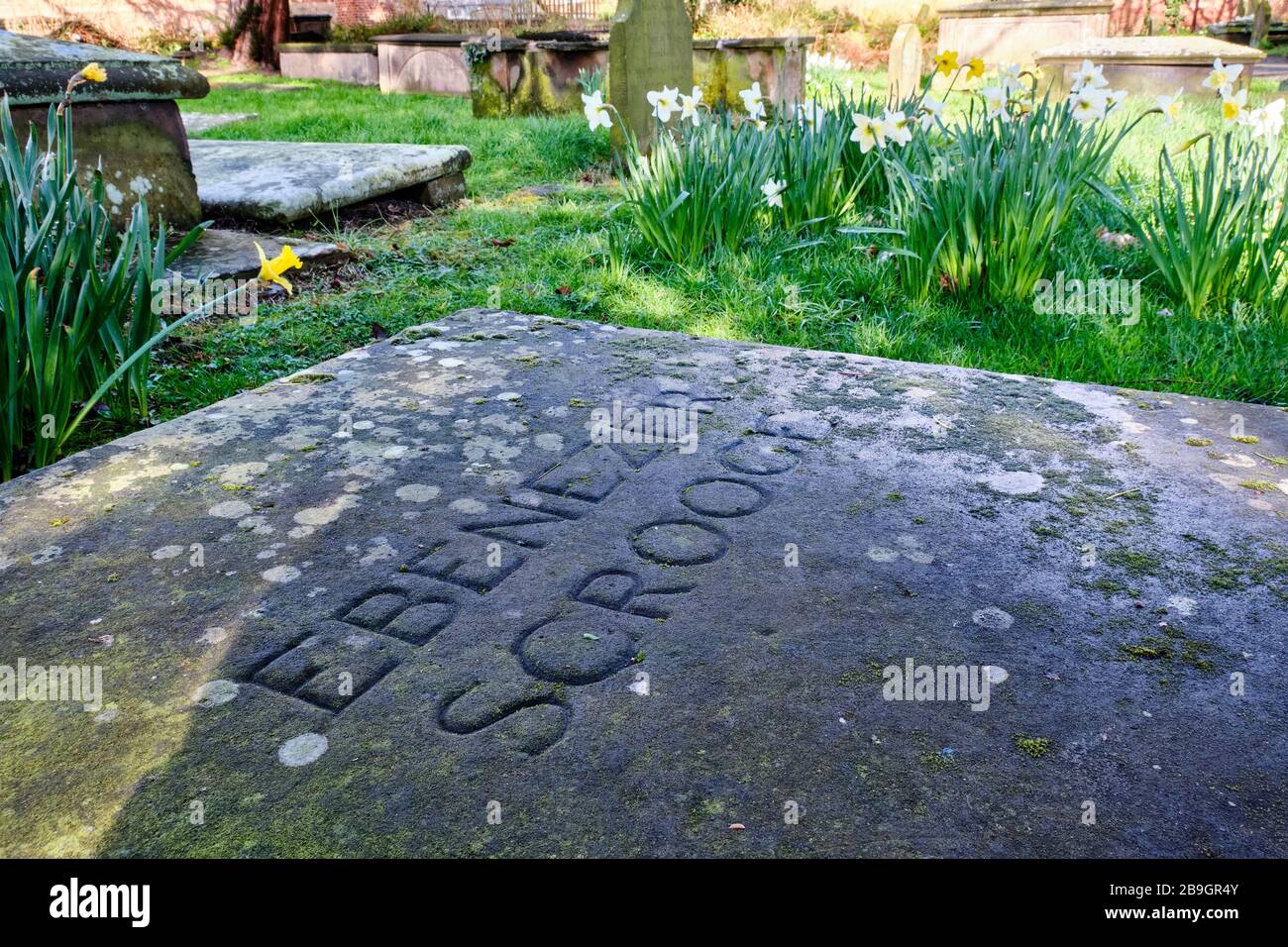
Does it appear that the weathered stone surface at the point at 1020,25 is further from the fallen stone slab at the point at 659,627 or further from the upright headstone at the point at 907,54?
the fallen stone slab at the point at 659,627

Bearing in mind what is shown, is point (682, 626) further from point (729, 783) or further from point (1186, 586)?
point (1186, 586)

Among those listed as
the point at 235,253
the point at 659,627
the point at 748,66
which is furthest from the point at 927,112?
the point at 748,66

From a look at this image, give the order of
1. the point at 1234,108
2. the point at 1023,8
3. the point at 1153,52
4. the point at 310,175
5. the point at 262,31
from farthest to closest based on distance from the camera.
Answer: the point at 262,31 → the point at 1023,8 → the point at 1153,52 → the point at 310,175 → the point at 1234,108

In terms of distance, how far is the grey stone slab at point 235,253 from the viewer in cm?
390

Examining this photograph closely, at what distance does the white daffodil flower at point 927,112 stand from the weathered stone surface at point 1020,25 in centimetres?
669

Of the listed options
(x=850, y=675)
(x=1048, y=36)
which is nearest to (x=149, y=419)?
(x=850, y=675)

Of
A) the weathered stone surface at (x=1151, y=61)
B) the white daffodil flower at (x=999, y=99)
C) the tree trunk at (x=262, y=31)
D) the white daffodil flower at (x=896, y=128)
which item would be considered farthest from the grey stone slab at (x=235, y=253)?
the tree trunk at (x=262, y=31)

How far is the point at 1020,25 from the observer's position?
10375 mm

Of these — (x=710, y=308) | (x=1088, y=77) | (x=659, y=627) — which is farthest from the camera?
(x=1088, y=77)

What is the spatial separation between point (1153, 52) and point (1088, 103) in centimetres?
602

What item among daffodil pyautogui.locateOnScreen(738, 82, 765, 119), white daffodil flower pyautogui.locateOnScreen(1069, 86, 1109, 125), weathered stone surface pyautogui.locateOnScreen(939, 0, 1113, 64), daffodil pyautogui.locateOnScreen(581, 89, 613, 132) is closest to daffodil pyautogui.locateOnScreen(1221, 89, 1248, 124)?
white daffodil flower pyautogui.locateOnScreen(1069, 86, 1109, 125)

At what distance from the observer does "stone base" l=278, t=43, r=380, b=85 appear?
567 inches

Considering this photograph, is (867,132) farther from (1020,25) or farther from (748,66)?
(1020,25)

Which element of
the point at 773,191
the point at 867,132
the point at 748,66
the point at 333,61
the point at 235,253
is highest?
the point at 333,61
